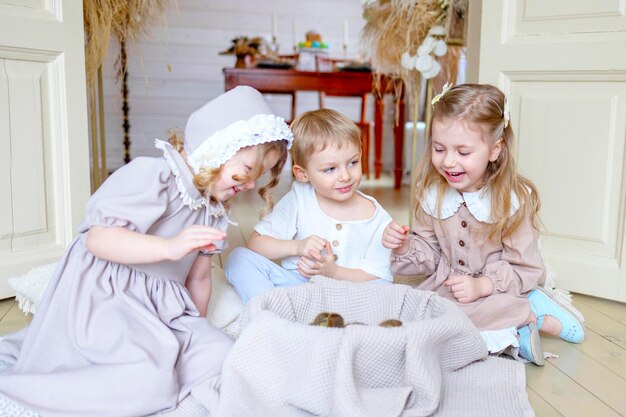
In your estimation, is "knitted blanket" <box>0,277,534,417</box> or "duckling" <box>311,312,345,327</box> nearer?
"knitted blanket" <box>0,277,534,417</box>

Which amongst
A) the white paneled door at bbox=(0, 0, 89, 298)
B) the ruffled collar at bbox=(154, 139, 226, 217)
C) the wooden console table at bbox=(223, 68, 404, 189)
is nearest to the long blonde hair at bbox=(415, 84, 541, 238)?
the ruffled collar at bbox=(154, 139, 226, 217)

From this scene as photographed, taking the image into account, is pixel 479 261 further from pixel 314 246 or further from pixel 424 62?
pixel 424 62

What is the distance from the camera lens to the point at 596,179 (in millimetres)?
1809

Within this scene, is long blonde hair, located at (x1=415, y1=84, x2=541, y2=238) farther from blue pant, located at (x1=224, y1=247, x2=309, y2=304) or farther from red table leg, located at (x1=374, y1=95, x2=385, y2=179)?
red table leg, located at (x1=374, y1=95, x2=385, y2=179)

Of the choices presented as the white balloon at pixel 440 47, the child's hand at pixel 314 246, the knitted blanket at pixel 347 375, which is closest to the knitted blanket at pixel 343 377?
the knitted blanket at pixel 347 375

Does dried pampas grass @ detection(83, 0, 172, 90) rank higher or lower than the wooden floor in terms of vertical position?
higher

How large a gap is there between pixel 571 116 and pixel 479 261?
1.92 feet

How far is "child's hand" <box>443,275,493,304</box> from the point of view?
1.45m

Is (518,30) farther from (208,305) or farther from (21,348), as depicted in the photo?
(21,348)

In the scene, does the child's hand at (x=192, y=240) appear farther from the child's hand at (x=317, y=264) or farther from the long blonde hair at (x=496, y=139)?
the long blonde hair at (x=496, y=139)

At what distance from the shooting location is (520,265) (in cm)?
153

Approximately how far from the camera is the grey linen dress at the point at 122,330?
106 centimetres

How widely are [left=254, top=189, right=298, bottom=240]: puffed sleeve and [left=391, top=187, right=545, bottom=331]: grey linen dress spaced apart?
293 mm

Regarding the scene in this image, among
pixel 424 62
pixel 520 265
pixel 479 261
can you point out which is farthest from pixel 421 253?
pixel 424 62
